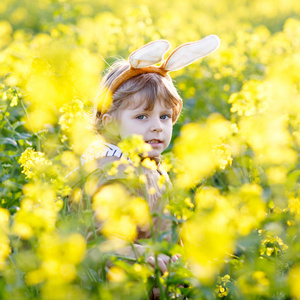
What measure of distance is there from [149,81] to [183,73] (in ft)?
7.63

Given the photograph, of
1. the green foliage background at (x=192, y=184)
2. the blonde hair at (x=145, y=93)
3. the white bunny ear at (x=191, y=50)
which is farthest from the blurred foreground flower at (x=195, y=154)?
the white bunny ear at (x=191, y=50)

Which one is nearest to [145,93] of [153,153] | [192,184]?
[153,153]

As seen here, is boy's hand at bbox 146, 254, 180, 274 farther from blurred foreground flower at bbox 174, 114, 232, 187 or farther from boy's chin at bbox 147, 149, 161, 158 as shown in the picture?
boy's chin at bbox 147, 149, 161, 158

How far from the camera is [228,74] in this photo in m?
4.25

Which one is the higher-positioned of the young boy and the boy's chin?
the young boy

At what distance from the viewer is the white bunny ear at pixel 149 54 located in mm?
2113

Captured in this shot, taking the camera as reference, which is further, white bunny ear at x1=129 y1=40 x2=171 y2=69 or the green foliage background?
white bunny ear at x1=129 y1=40 x2=171 y2=69

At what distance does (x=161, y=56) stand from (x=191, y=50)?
0.54 ft

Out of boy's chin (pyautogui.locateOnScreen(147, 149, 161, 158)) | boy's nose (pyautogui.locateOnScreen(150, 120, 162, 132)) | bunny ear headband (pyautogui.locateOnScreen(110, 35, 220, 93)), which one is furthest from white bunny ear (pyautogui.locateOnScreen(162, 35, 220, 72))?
boy's chin (pyautogui.locateOnScreen(147, 149, 161, 158))

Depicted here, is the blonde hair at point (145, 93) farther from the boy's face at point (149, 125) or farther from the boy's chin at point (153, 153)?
the boy's chin at point (153, 153)

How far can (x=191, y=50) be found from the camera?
224 cm

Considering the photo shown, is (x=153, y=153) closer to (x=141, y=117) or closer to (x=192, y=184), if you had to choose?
(x=141, y=117)

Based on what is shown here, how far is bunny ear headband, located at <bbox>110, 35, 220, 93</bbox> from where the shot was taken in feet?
6.98

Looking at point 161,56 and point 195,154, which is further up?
point 161,56
